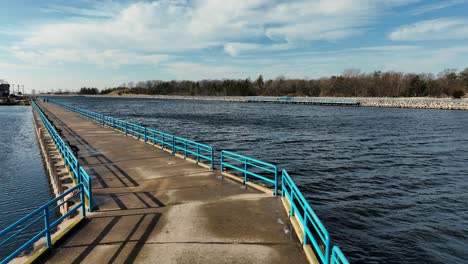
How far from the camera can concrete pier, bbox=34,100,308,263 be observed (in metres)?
7.76

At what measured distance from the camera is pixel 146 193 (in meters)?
12.2

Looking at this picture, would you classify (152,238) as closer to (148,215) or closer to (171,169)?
(148,215)

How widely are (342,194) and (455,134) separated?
32044 millimetres

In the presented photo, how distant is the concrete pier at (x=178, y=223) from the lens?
7762 mm

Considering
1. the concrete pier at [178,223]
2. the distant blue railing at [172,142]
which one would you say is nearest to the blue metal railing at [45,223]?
the concrete pier at [178,223]

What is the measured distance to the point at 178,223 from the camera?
9.56 m

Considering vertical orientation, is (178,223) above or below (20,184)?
above

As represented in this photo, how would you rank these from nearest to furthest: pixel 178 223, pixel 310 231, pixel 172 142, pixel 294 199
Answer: pixel 310 231 < pixel 178 223 < pixel 294 199 < pixel 172 142

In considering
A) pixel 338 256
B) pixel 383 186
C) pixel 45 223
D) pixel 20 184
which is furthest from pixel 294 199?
Result: pixel 20 184

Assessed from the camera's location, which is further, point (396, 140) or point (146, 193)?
point (396, 140)

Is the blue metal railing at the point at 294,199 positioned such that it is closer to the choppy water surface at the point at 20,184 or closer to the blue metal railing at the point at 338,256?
the blue metal railing at the point at 338,256

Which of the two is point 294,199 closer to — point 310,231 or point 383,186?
point 383,186

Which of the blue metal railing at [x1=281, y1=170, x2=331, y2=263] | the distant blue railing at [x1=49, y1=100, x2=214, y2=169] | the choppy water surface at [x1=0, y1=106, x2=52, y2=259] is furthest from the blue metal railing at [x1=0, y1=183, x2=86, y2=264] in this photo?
the distant blue railing at [x1=49, y1=100, x2=214, y2=169]

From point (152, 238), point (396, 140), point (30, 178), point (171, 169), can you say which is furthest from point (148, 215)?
point (396, 140)
